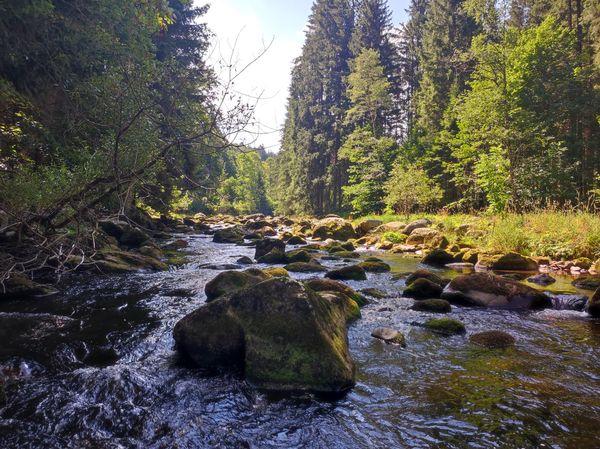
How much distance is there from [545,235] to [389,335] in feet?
33.0

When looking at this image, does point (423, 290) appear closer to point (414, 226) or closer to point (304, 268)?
point (304, 268)

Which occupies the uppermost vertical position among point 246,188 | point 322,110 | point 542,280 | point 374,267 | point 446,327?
point 322,110

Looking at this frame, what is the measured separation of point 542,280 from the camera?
31.4 feet

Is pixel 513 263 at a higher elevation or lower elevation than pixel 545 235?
lower

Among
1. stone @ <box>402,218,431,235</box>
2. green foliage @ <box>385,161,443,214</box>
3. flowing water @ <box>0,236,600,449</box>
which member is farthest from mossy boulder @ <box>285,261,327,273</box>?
green foliage @ <box>385,161,443,214</box>

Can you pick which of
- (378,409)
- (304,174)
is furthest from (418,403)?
(304,174)

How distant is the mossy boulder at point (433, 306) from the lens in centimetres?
708

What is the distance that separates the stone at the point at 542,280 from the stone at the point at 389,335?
562 centimetres

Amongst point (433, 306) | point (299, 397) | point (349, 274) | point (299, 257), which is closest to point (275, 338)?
point (299, 397)

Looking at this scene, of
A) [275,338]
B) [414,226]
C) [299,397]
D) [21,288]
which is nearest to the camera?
[299,397]

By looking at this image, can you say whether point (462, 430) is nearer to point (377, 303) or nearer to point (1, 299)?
point (377, 303)

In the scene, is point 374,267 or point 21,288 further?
point 374,267

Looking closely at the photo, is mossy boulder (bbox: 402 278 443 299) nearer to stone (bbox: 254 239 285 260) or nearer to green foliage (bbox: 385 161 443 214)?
stone (bbox: 254 239 285 260)

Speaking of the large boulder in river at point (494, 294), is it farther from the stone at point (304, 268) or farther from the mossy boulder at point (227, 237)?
the mossy boulder at point (227, 237)
